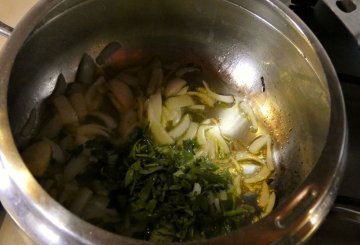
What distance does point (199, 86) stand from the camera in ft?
3.86

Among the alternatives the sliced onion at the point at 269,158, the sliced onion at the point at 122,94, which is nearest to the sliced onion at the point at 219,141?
the sliced onion at the point at 269,158

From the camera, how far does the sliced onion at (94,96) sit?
1.07 m

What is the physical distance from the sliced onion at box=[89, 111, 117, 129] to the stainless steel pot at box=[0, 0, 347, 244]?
126 mm

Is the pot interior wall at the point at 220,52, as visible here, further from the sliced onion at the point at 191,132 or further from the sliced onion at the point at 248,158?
the sliced onion at the point at 191,132

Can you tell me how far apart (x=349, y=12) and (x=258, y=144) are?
409mm

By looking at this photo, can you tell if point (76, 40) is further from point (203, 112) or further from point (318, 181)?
point (318, 181)

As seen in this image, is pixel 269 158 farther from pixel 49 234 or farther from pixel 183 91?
pixel 49 234

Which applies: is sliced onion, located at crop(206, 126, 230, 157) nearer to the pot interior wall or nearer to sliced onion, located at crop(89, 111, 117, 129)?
the pot interior wall

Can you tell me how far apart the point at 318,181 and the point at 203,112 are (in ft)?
1.59

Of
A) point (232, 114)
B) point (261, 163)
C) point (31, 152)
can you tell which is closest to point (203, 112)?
point (232, 114)

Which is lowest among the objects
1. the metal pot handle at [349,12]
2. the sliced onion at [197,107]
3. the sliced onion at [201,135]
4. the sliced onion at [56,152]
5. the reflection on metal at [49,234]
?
the sliced onion at [201,135]

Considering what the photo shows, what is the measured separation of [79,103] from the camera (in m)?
1.04

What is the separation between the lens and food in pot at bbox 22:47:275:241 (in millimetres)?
881

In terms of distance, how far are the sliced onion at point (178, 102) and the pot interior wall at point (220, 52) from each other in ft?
0.40
